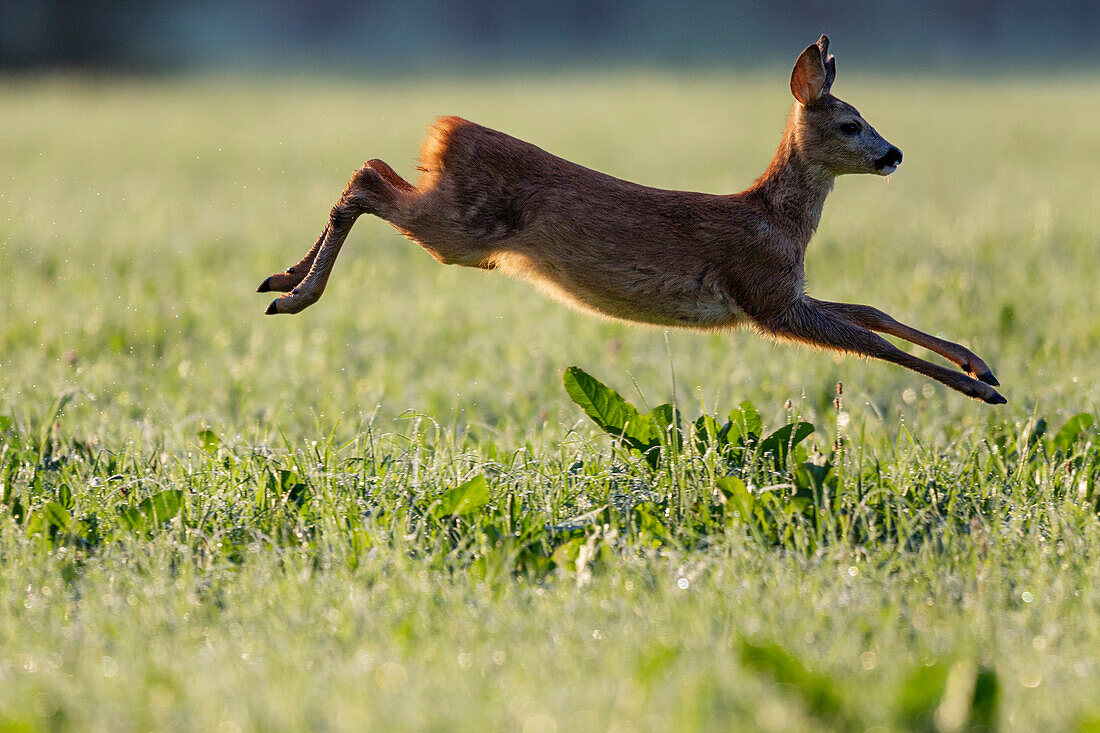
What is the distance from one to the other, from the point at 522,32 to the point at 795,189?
35845 mm

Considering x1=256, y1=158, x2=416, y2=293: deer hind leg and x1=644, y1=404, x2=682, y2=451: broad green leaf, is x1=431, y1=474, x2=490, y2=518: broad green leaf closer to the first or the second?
x1=644, y1=404, x2=682, y2=451: broad green leaf

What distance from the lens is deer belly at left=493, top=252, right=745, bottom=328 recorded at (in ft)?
12.3

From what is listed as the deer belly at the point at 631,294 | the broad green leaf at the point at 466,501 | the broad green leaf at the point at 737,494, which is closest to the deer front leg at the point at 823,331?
the deer belly at the point at 631,294

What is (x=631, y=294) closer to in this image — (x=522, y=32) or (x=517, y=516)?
(x=517, y=516)

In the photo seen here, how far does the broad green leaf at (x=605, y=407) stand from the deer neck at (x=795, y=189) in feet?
2.54

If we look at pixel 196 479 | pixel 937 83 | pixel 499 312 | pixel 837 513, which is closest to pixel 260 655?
pixel 196 479

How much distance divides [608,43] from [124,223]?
92.8 ft

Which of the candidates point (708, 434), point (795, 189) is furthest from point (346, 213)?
point (795, 189)

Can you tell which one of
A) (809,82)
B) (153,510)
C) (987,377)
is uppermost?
(809,82)

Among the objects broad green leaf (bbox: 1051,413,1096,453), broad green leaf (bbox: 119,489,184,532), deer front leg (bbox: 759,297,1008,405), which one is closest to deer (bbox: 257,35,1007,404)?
deer front leg (bbox: 759,297,1008,405)

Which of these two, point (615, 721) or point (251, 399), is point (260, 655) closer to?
point (615, 721)

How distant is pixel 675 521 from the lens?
3.57 metres

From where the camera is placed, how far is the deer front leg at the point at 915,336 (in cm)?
386

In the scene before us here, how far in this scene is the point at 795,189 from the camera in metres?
4.03
